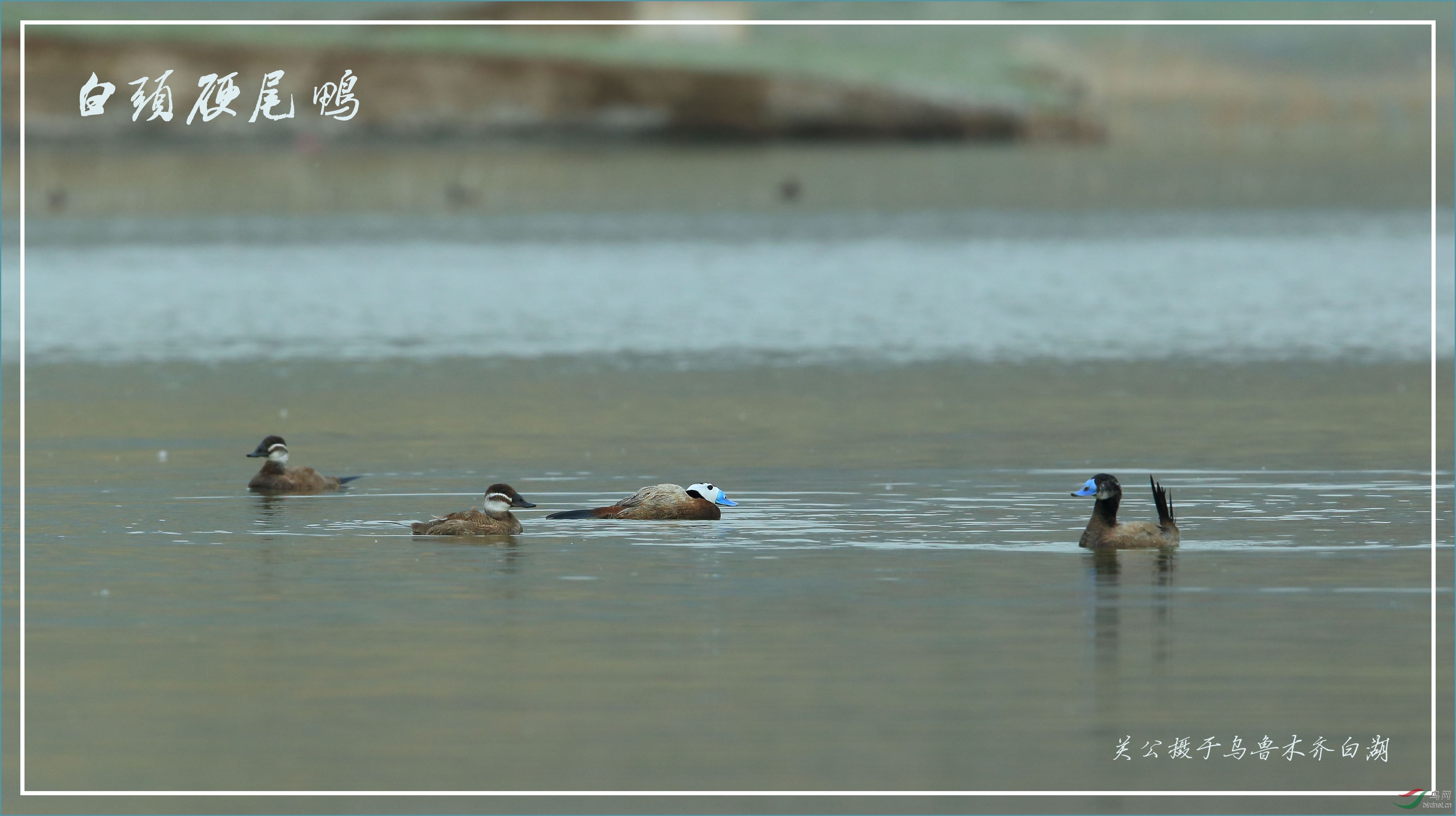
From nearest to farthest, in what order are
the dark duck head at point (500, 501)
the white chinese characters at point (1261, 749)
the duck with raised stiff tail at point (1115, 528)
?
the white chinese characters at point (1261, 749)
the duck with raised stiff tail at point (1115, 528)
the dark duck head at point (500, 501)

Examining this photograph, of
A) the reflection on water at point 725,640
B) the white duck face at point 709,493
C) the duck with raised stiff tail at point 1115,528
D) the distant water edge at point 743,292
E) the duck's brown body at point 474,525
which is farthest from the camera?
the distant water edge at point 743,292

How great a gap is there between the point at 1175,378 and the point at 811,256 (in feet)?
76.6

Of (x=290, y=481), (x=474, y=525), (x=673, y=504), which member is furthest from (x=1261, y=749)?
(x=290, y=481)

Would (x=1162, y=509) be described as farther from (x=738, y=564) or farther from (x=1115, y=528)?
(x=738, y=564)

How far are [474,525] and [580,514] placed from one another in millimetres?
956

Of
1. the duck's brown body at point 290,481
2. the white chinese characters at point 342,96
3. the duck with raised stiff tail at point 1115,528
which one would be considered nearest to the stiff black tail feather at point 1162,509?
the duck with raised stiff tail at point 1115,528

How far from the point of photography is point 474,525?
14.8 m

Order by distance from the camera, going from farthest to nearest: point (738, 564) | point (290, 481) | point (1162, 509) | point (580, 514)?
point (290, 481), point (580, 514), point (1162, 509), point (738, 564)

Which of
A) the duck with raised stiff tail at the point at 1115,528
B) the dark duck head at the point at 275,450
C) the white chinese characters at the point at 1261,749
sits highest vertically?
the dark duck head at the point at 275,450

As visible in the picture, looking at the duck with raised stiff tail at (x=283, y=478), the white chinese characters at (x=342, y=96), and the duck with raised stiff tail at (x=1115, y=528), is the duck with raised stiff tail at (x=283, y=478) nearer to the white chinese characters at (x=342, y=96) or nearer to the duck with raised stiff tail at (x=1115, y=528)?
the white chinese characters at (x=342, y=96)

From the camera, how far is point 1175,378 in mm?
24656

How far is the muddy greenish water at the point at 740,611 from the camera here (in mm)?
9609

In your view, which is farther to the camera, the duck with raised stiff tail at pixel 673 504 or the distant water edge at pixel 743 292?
the distant water edge at pixel 743 292

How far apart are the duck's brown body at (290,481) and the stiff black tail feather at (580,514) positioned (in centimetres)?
204
